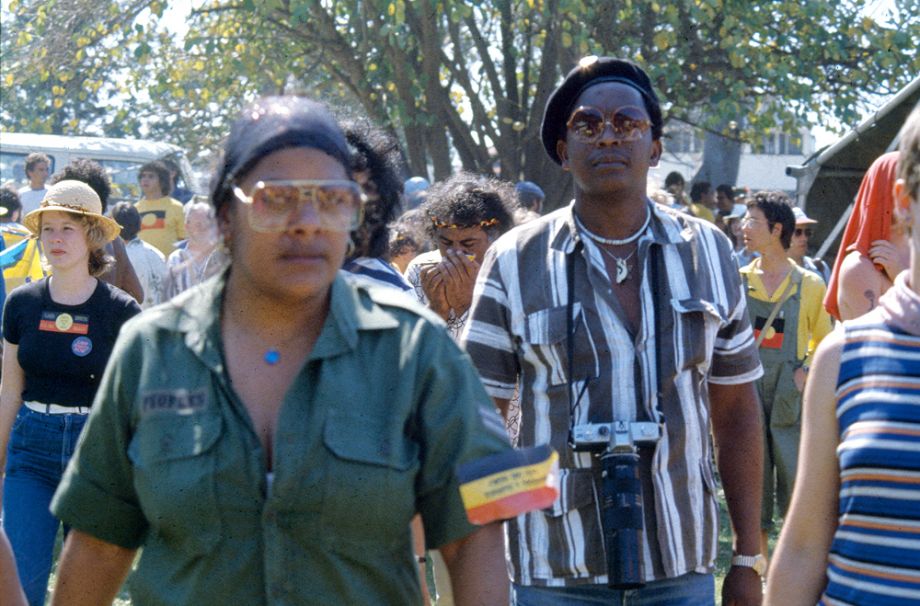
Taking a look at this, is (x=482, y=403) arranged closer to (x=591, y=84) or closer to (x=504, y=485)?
→ (x=504, y=485)

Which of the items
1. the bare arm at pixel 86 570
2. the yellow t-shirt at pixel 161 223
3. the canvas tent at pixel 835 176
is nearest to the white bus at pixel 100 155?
the yellow t-shirt at pixel 161 223

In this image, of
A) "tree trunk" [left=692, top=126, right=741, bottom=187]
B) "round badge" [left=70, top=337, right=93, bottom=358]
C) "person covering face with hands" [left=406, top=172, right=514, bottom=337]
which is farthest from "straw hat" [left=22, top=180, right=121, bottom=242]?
"tree trunk" [left=692, top=126, right=741, bottom=187]

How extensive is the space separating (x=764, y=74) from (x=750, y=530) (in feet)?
36.9

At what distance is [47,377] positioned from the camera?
5.82 m

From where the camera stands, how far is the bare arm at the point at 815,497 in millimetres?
2727

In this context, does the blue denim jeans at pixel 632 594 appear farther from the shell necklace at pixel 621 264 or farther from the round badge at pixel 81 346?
the round badge at pixel 81 346

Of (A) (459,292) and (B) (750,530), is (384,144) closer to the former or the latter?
(A) (459,292)

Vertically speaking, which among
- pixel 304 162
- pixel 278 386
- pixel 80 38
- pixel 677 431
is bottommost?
pixel 677 431

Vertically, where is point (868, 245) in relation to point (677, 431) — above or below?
above

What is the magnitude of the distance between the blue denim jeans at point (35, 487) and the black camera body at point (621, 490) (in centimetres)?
290

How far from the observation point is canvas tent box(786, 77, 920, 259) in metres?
11.4

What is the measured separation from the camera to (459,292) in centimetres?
496

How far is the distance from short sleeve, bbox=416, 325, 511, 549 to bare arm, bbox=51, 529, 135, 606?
59 centimetres

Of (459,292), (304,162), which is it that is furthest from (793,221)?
(304,162)
